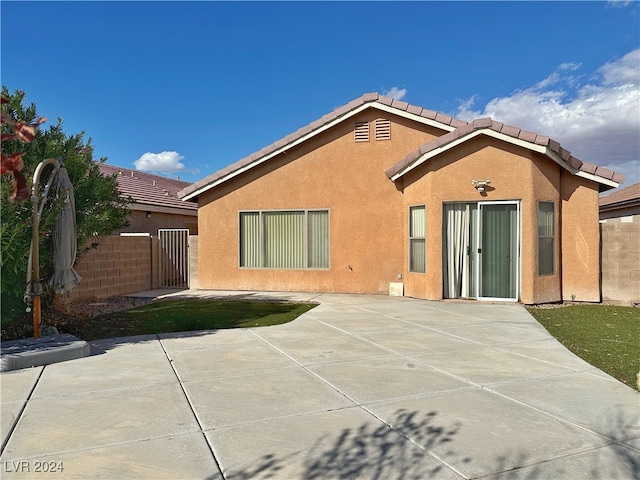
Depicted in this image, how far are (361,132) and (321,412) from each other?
428 inches

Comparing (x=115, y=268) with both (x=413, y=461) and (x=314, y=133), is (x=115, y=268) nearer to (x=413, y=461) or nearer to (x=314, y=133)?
(x=314, y=133)

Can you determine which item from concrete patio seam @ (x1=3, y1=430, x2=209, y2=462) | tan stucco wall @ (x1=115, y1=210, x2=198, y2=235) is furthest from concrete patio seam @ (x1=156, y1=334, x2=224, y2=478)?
tan stucco wall @ (x1=115, y1=210, x2=198, y2=235)

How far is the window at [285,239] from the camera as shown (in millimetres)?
14109

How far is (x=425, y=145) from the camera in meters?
11.9

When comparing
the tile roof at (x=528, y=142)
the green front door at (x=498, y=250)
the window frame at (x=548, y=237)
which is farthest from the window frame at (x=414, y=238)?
the window frame at (x=548, y=237)

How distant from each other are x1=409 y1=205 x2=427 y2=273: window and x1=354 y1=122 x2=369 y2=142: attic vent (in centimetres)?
273

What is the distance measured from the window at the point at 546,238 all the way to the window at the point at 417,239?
9.43ft

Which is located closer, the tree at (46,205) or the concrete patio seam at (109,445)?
the concrete patio seam at (109,445)

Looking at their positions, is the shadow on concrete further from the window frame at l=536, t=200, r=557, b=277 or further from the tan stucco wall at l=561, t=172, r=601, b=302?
the tan stucco wall at l=561, t=172, r=601, b=302

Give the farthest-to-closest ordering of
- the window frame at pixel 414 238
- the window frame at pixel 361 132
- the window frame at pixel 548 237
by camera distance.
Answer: the window frame at pixel 361 132 < the window frame at pixel 414 238 < the window frame at pixel 548 237

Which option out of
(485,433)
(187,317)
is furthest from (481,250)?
(485,433)

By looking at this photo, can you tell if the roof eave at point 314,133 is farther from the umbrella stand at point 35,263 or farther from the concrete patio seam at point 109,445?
the concrete patio seam at point 109,445

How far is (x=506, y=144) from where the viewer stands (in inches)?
447

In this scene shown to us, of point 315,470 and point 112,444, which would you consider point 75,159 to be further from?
point 315,470
